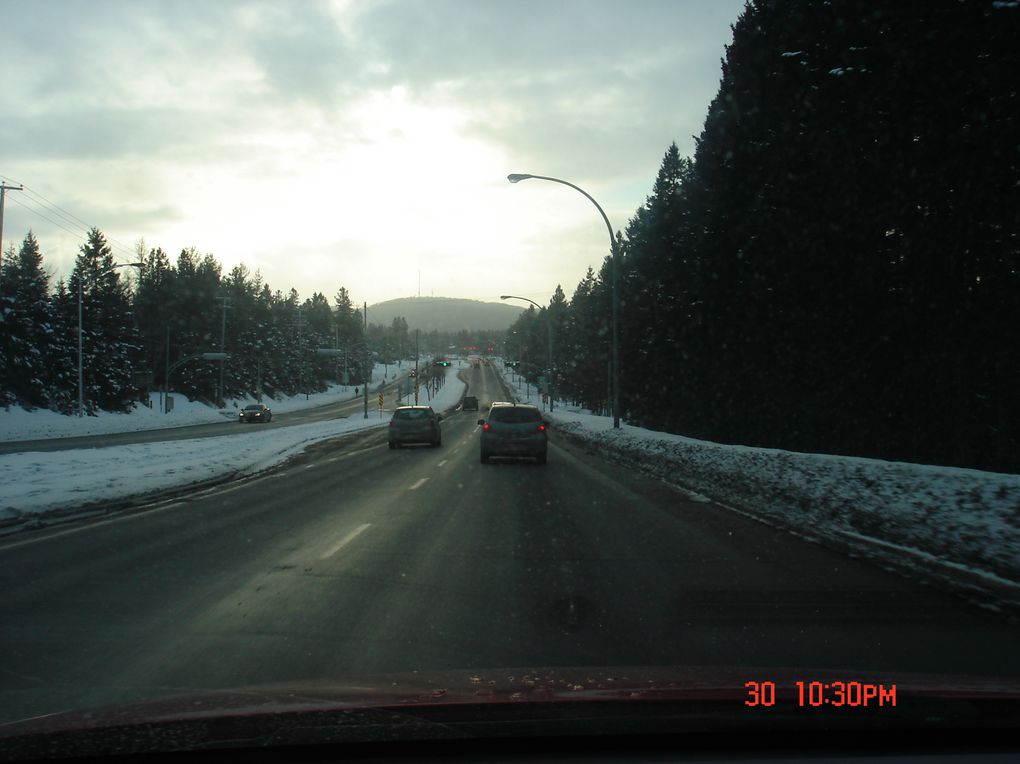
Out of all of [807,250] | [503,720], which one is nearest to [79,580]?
[503,720]

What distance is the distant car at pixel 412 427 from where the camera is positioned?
101 ft

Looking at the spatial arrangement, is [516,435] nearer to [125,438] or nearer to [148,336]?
[125,438]

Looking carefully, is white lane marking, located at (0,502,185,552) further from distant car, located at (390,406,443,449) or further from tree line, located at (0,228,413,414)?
tree line, located at (0,228,413,414)

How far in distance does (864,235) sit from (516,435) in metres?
10.7

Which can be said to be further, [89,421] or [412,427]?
[89,421]

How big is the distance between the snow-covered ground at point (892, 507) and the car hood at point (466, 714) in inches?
184

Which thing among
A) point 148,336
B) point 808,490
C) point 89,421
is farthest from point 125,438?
point 148,336

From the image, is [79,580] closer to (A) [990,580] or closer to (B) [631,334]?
(A) [990,580]

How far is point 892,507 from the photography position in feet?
33.1

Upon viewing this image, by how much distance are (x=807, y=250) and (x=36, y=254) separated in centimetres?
7885

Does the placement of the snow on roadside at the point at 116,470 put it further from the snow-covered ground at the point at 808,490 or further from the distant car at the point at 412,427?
the distant car at the point at 412,427

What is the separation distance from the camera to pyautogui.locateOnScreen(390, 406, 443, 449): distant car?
30.9 metres

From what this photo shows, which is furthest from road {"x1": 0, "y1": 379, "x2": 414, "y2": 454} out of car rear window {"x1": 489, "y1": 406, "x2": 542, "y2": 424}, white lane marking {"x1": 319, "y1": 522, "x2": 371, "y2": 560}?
white lane marking {"x1": 319, "y1": 522, "x2": 371, "y2": 560}

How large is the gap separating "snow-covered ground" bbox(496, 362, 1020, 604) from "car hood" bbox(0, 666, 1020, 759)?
4666 mm
